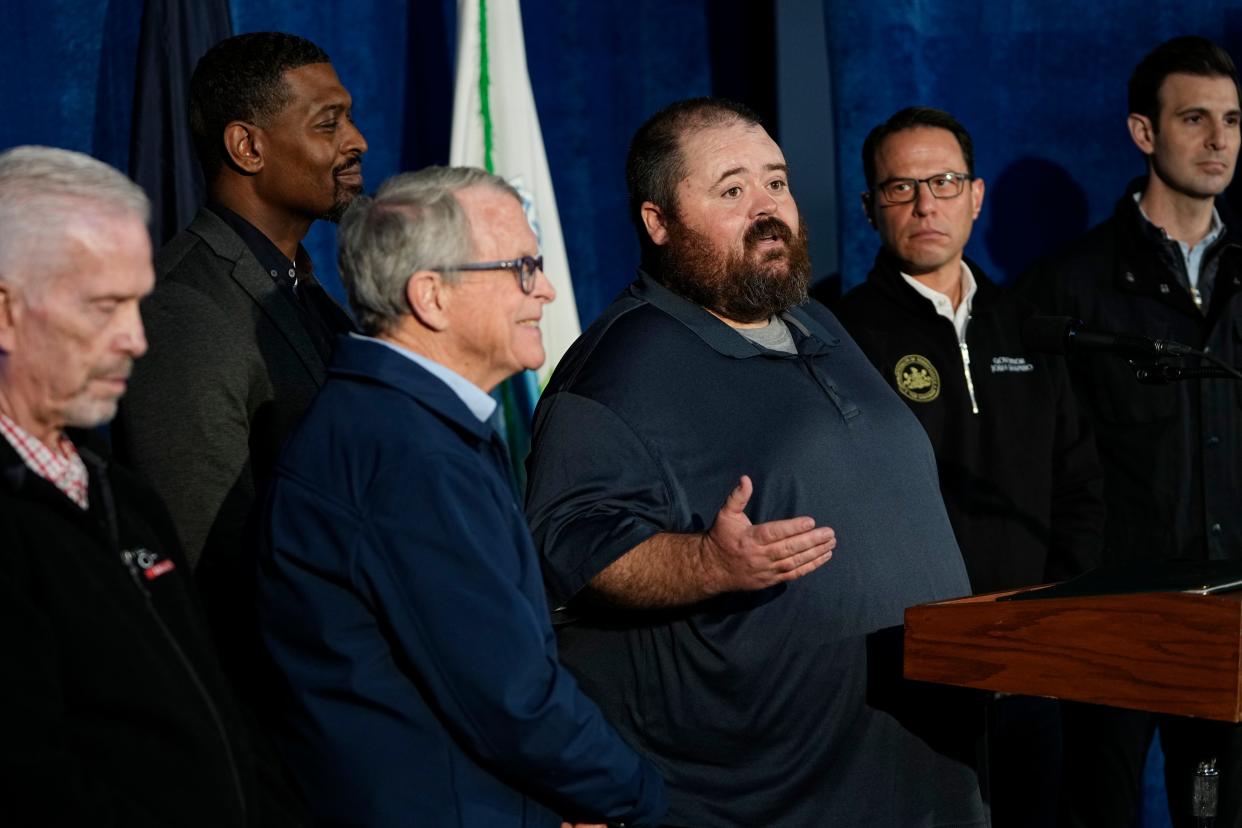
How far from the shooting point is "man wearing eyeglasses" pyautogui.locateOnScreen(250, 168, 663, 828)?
1.69 meters

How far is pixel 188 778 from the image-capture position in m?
1.51

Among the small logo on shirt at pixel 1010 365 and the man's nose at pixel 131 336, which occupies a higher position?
the man's nose at pixel 131 336

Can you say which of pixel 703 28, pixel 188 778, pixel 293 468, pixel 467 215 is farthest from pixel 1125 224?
pixel 188 778

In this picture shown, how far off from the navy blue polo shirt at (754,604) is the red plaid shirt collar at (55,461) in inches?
32.1

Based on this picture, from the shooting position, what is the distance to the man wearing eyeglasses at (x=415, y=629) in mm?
1689

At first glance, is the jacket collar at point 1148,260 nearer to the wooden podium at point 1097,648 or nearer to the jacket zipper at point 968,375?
the jacket zipper at point 968,375

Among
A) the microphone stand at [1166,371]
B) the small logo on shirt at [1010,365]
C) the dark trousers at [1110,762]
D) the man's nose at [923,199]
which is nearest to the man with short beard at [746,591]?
the microphone stand at [1166,371]

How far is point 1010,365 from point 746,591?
121 centimetres

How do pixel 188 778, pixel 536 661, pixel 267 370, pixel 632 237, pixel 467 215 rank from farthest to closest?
pixel 632 237 → pixel 267 370 → pixel 467 215 → pixel 536 661 → pixel 188 778

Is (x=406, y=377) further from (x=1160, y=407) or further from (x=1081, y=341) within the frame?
(x=1160, y=407)

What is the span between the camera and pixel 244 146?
2648 mm

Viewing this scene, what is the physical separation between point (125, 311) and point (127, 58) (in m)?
2.12

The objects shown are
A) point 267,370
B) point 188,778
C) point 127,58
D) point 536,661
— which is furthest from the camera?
point 127,58

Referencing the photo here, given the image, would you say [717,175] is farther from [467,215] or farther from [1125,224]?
[1125,224]
